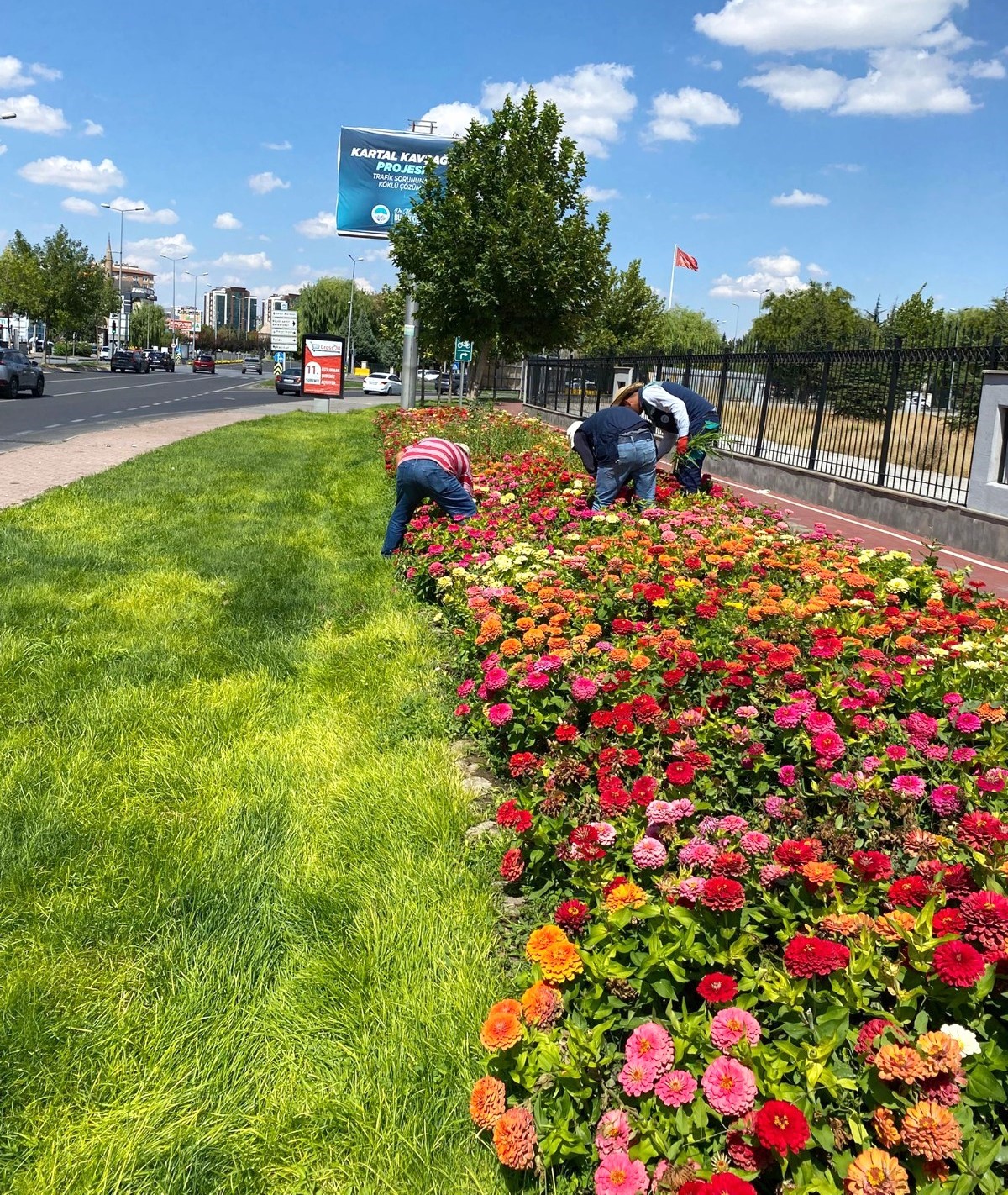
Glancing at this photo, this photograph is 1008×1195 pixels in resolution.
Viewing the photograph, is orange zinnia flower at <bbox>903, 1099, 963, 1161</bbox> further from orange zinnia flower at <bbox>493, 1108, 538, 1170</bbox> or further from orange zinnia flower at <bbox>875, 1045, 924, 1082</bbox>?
orange zinnia flower at <bbox>493, 1108, 538, 1170</bbox>

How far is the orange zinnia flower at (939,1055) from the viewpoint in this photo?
5.49 feet

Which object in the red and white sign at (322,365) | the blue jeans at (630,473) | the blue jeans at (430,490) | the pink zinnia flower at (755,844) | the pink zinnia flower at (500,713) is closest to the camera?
the pink zinnia flower at (755,844)

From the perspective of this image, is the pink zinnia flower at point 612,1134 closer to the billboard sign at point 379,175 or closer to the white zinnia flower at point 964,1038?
the white zinnia flower at point 964,1038

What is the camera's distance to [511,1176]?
2.04m

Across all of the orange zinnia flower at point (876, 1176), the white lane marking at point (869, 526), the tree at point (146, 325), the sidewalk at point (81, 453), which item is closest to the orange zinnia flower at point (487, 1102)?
the orange zinnia flower at point (876, 1176)

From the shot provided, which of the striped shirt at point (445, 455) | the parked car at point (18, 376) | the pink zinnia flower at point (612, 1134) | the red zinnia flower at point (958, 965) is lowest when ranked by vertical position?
the pink zinnia flower at point (612, 1134)

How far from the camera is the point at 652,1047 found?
6.34 feet

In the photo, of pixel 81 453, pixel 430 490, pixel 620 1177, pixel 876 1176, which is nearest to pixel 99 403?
pixel 81 453

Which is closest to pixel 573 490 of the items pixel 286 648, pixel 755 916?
pixel 286 648

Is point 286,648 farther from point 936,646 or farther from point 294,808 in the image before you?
point 936,646

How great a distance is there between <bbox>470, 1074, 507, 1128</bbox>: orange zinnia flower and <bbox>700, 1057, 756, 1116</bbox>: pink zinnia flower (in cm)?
42

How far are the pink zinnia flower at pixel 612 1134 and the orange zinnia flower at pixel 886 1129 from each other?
453 mm

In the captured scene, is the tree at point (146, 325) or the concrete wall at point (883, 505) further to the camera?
the tree at point (146, 325)

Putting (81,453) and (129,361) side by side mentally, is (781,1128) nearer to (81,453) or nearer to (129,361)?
(81,453)
